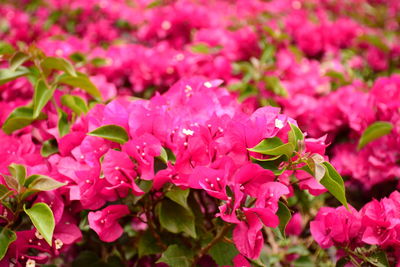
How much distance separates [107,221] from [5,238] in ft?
0.66

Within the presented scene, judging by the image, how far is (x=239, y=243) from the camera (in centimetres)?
75

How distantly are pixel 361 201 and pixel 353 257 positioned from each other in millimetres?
509

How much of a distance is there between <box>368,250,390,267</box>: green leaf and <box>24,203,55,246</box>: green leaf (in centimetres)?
65

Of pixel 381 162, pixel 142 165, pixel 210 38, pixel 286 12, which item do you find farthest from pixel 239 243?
pixel 286 12

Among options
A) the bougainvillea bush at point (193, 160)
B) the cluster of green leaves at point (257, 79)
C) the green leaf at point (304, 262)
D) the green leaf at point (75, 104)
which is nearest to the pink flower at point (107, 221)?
the bougainvillea bush at point (193, 160)

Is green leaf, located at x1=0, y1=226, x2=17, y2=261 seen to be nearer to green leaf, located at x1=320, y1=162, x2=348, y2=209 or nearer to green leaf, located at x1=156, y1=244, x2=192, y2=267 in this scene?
green leaf, located at x1=156, y1=244, x2=192, y2=267

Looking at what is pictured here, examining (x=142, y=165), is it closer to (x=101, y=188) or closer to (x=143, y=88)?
(x=101, y=188)

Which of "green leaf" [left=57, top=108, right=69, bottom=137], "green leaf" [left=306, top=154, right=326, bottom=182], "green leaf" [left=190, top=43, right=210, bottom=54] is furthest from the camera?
"green leaf" [left=190, top=43, right=210, bottom=54]

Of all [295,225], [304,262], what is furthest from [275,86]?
[304,262]

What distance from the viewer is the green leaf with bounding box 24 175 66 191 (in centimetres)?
80

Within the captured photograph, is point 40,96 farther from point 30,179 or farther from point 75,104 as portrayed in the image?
point 30,179

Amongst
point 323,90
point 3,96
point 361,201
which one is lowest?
point 361,201

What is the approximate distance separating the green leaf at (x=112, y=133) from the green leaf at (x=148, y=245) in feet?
0.89

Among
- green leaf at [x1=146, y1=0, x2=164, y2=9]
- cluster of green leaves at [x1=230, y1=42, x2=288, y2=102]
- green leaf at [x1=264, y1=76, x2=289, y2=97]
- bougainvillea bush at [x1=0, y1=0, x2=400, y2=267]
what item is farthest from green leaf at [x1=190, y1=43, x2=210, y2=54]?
green leaf at [x1=146, y1=0, x2=164, y2=9]
